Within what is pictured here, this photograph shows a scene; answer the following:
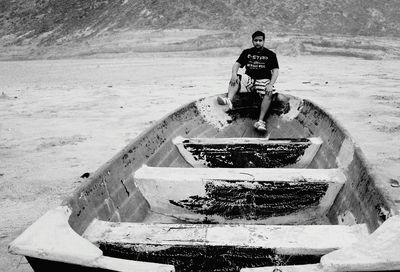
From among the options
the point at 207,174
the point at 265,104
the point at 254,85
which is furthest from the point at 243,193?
the point at 254,85

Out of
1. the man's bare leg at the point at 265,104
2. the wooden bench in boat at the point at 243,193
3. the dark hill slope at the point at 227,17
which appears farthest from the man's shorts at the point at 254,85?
the dark hill slope at the point at 227,17

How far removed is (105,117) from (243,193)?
6.18 meters

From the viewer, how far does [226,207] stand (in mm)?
3182

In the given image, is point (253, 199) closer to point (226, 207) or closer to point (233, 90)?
point (226, 207)

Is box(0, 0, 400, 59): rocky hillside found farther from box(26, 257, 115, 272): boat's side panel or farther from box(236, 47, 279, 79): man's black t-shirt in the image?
box(26, 257, 115, 272): boat's side panel

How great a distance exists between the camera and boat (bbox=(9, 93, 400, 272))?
1.78m

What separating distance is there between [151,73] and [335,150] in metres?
A: 15.4

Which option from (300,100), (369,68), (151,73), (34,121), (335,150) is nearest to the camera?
(335,150)

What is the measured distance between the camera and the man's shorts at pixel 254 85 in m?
5.83

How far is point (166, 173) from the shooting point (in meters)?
3.22

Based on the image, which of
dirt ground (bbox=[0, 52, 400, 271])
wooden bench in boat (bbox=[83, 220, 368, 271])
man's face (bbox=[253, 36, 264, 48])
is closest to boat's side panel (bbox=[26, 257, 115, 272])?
wooden bench in boat (bbox=[83, 220, 368, 271])


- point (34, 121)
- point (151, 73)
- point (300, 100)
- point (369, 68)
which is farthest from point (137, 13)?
point (300, 100)

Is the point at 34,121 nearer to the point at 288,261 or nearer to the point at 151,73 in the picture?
the point at 288,261

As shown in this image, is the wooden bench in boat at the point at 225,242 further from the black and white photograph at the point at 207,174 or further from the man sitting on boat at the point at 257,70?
the man sitting on boat at the point at 257,70
